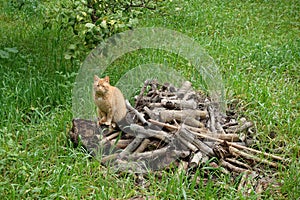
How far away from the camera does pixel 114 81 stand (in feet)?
17.5

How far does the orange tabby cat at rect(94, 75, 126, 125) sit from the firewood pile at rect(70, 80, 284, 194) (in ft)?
0.31

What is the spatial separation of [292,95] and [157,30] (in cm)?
274

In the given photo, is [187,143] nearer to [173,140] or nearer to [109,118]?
[173,140]

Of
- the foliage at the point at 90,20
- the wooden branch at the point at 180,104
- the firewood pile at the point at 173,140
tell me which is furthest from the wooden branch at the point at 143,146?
the foliage at the point at 90,20

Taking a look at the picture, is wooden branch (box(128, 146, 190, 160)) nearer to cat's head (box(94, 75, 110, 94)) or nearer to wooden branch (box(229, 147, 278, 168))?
wooden branch (box(229, 147, 278, 168))

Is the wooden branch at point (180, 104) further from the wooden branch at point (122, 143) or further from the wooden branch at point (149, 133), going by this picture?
the wooden branch at point (122, 143)

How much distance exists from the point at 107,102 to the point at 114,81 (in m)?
1.41

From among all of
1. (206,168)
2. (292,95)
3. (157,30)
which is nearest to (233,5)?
(157,30)

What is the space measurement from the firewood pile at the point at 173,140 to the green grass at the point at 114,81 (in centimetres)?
13

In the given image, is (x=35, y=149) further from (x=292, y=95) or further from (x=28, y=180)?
(x=292, y=95)

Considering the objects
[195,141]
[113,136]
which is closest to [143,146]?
[113,136]

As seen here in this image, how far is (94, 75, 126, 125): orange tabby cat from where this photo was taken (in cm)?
387

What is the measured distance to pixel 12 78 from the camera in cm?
503

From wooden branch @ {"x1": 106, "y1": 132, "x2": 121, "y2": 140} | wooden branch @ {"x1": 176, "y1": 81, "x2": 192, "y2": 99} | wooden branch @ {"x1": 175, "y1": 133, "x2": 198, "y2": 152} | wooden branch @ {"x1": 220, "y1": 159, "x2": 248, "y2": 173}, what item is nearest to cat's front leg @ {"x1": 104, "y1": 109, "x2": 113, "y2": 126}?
wooden branch @ {"x1": 106, "y1": 132, "x2": 121, "y2": 140}
